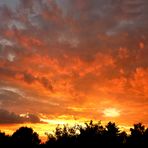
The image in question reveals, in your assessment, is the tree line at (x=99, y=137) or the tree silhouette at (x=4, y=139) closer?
the tree line at (x=99, y=137)

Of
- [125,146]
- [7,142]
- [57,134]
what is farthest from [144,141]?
[7,142]

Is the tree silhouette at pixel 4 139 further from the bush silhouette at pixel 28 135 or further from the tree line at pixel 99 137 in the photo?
the tree line at pixel 99 137

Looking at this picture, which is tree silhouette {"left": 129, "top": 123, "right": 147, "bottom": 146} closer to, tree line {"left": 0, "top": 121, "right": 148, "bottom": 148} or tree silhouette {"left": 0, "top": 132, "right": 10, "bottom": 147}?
tree line {"left": 0, "top": 121, "right": 148, "bottom": 148}

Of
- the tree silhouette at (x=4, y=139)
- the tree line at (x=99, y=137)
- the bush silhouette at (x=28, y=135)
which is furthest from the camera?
the bush silhouette at (x=28, y=135)

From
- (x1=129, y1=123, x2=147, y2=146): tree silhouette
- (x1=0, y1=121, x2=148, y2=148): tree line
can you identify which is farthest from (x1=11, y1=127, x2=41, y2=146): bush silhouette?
(x1=129, y1=123, x2=147, y2=146): tree silhouette

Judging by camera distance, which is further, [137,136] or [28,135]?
[28,135]

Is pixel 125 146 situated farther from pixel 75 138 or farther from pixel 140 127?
pixel 140 127

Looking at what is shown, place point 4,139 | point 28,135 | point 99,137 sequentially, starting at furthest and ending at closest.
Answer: point 28,135
point 4,139
point 99,137

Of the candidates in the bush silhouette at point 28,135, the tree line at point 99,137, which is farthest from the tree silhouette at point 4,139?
the tree line at point 99,137

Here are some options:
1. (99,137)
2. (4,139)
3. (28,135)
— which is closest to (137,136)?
(99,137)

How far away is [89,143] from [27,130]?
231 ft

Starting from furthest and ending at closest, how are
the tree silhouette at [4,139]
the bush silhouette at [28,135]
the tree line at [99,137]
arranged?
1. the bush silhouette at [28,135]
2. the tree silhouette at [4,139]
3. the tree line at [99,137]

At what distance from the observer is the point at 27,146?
115m

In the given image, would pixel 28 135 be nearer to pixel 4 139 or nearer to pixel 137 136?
pixel 4 139
